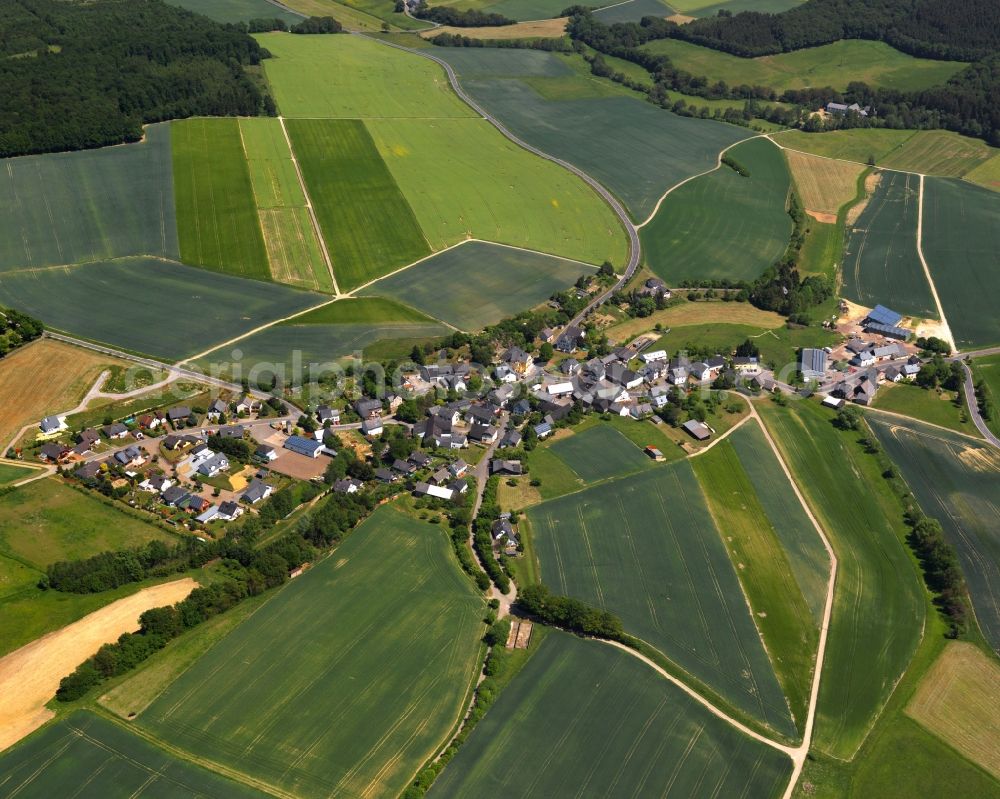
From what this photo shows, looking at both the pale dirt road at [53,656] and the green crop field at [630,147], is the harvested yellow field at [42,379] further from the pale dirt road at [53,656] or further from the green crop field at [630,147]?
the green crop field at [630,147]

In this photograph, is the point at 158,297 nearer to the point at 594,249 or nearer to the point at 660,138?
the point at 594,249

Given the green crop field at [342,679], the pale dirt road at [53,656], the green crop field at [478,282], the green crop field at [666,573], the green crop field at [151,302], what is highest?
the green crop field at [478,282]

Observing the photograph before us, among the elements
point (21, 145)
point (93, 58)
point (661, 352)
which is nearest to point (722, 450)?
point (661, 352)

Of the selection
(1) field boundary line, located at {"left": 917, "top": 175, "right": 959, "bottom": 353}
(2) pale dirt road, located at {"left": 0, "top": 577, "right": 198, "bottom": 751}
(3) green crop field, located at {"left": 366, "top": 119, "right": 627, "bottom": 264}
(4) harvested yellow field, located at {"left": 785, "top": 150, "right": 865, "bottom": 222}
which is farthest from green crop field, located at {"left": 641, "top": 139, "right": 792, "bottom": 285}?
(2) pale dirt road, located at {"left": 0, "top": 577, "right": 198, "bottom": 751}

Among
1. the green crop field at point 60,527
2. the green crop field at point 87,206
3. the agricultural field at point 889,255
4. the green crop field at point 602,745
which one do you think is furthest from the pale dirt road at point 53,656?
the agricultural field at point 889,255

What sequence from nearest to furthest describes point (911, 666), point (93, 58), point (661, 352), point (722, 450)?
point (911, 666)
point (722, 450)
point (661, 352)
point (93, 58)

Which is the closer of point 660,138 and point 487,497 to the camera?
point 487,497

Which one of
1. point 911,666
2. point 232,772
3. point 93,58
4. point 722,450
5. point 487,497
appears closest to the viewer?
point 232,772
